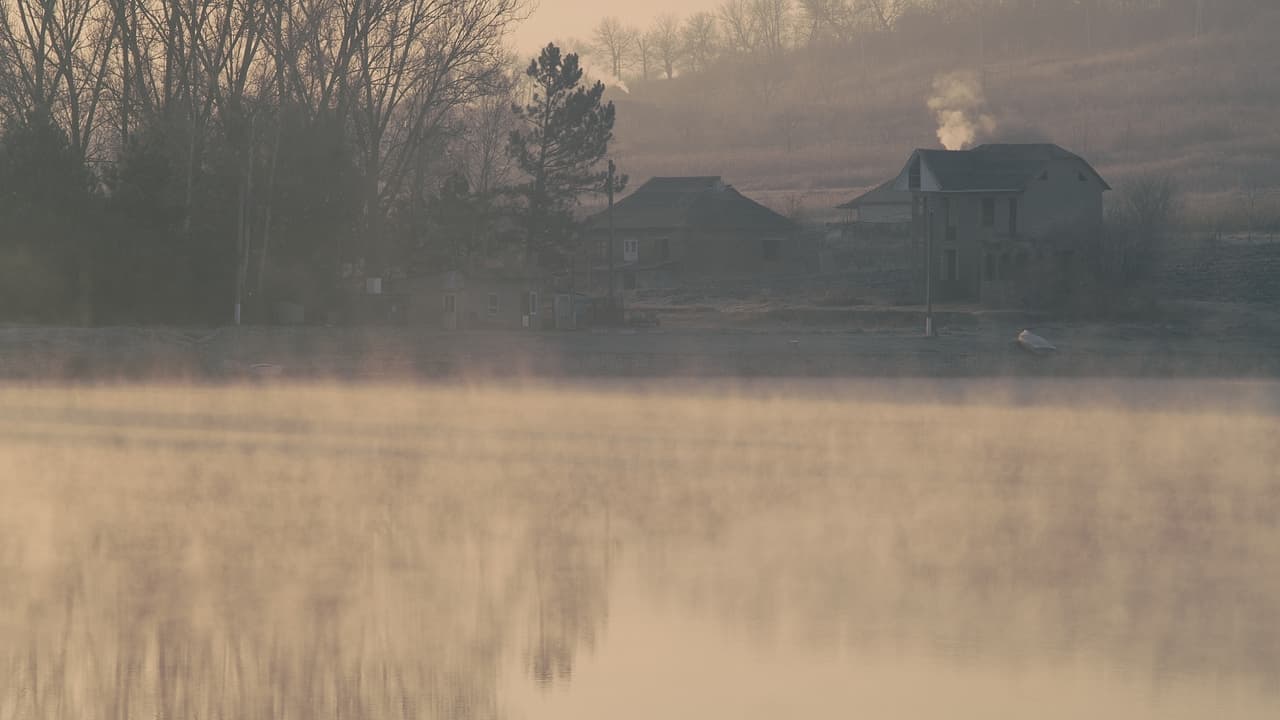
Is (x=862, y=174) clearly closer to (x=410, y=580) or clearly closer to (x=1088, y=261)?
(x=1088, y=261)

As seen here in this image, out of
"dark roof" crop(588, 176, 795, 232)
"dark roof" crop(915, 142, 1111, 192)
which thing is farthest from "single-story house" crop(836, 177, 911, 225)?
"dark roof" crop(915, 142, 1111, 192)

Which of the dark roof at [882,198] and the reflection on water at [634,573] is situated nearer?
the reflection on water at [634,573]

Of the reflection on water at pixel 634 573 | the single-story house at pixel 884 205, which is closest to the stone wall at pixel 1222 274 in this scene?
the single-story house at pixel 884 205

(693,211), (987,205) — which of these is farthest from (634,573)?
(693,211)

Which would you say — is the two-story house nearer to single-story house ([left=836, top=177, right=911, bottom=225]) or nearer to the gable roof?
the gable roof

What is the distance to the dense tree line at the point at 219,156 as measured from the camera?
58.5 m

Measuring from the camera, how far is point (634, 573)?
65.2 ft

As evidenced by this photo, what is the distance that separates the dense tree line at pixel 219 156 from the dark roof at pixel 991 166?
21.3 metres

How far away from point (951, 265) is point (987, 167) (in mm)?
5018

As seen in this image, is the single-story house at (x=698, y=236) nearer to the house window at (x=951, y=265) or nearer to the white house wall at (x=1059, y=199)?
the house window at (x=951, y=265)

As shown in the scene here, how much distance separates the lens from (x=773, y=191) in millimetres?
177750

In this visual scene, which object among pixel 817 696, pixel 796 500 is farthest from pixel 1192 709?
pixel 796 500

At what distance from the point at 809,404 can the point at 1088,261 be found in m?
32.4

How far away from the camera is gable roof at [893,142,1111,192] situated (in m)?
82.2
